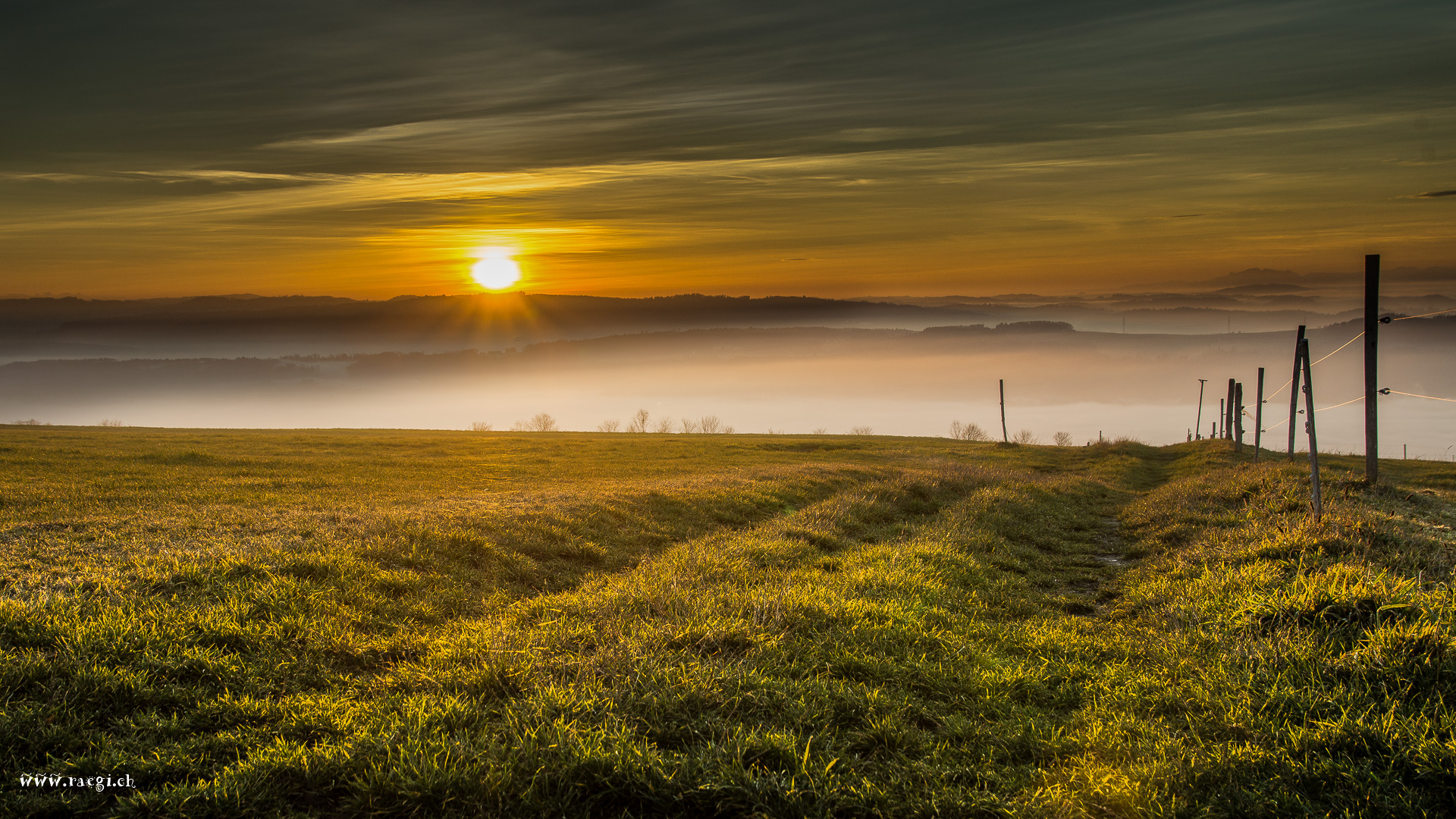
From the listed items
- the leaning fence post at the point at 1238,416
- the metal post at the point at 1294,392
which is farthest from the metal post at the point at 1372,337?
the leaning fence post at the point at 1238,416

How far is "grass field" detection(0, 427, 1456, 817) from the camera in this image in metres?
4.83

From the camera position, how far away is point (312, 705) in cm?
614

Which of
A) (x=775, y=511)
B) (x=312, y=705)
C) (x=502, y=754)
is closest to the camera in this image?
(x=502, y=754)

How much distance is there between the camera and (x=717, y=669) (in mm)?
6414

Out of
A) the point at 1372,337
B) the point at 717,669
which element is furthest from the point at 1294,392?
the point at 717,669

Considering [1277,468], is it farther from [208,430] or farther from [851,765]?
[208,430]

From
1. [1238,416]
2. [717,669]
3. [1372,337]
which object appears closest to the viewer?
[717,669]

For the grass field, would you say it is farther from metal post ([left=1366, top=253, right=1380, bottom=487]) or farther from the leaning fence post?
the leaning fence post

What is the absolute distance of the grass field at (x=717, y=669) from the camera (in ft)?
15.9

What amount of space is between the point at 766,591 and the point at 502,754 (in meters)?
4.88

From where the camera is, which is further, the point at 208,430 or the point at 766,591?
the point at 208,430

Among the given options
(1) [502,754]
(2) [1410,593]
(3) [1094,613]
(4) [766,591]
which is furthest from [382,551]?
(2) [1410,593]

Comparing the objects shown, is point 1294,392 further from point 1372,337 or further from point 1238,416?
point 1238,416

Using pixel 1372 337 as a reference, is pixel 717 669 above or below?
below
